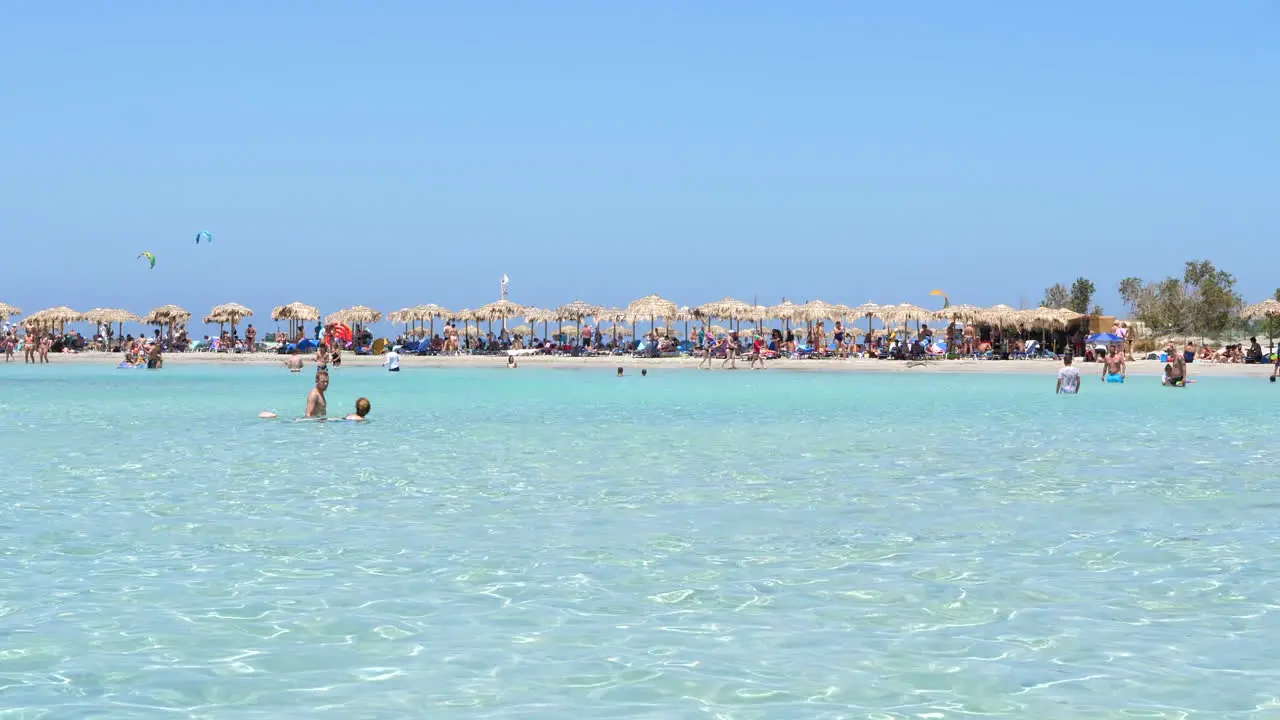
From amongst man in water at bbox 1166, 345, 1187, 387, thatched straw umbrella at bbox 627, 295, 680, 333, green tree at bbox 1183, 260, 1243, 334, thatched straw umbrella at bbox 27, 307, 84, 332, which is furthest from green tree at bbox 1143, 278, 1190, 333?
thatched straw umbrella at bbox 27, 307, 84, 332

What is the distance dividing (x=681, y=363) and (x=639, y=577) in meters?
38.8

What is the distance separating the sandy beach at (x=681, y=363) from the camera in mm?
39375

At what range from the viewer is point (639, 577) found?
759cm

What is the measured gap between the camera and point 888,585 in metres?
7.36

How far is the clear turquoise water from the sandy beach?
78.4 ft

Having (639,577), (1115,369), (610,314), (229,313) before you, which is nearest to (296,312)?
(229,313)

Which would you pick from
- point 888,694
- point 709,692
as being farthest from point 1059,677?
point 709,692

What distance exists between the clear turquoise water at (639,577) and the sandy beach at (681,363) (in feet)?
78.4

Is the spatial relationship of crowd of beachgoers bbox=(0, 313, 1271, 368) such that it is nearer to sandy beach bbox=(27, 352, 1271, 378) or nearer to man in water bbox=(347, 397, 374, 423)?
sandy beach bbox=(27, 352, 1271, 378)

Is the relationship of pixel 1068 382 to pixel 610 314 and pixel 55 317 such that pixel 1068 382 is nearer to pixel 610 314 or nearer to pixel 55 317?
pixel 610 314

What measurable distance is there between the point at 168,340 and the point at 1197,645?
55338 millimetres

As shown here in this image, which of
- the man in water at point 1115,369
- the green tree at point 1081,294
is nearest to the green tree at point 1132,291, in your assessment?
the green tree at point 1081,294

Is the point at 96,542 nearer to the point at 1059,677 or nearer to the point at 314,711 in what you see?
the point at 314,711

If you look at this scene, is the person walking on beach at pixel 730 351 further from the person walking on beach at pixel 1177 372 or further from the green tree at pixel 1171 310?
the green tree at pixel 1171 310
